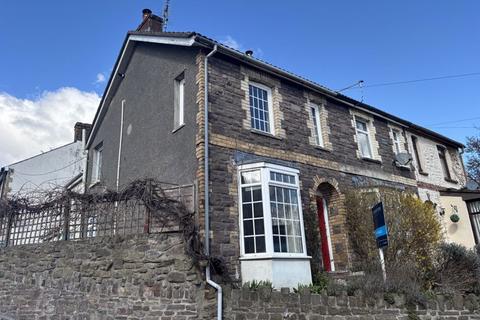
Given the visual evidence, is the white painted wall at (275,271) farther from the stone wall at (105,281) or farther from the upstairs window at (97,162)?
the upstairs window at (97,162)

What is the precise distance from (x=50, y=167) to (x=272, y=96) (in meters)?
16.8

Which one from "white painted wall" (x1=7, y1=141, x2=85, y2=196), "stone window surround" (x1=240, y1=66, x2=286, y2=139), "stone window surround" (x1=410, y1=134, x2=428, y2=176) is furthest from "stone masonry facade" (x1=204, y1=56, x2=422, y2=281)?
"white painted wall" (x1=7, y1=141, x2=85, y2=196)

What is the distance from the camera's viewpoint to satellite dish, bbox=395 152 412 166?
561 inches

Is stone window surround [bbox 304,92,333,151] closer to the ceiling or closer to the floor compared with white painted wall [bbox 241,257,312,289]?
closer to the ceiling

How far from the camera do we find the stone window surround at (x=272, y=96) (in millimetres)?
10352

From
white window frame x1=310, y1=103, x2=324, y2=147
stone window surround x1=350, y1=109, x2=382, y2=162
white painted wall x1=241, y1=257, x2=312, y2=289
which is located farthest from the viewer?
stone window surround x1=350, y1=109, x2=382, y2=162

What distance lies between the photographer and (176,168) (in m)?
9.75

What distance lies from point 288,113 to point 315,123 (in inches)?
63.3

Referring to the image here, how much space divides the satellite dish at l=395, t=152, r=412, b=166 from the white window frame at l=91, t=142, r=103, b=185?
1217cm

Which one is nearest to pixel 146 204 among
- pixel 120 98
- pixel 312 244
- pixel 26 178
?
pixel 312 244

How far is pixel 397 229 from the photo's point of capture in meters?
9.94

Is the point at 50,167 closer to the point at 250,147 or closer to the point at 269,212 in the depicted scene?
the point at 250,147

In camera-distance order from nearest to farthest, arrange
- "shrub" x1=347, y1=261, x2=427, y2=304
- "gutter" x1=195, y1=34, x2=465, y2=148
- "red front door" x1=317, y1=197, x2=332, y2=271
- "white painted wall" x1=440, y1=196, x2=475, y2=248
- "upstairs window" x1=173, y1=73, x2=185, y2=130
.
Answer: "shrub" x1=347, y1=261, x2=427, y2=304, "gutter" x1=195, y1=34, x2=465, y2=148, "upstairs window" x1=173, y1=73, x2=185, y2=130, "red front door" x1=317, y1=197, x2=332, y2=271, "white painted wall" x1=440, y1=196, x2=475, y2=248

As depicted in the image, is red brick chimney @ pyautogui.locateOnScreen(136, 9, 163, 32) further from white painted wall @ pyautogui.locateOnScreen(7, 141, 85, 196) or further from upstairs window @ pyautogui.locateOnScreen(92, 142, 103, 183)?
white painted wall @ pyautogui.locateOnScreen(7, 141, 85, 196)
